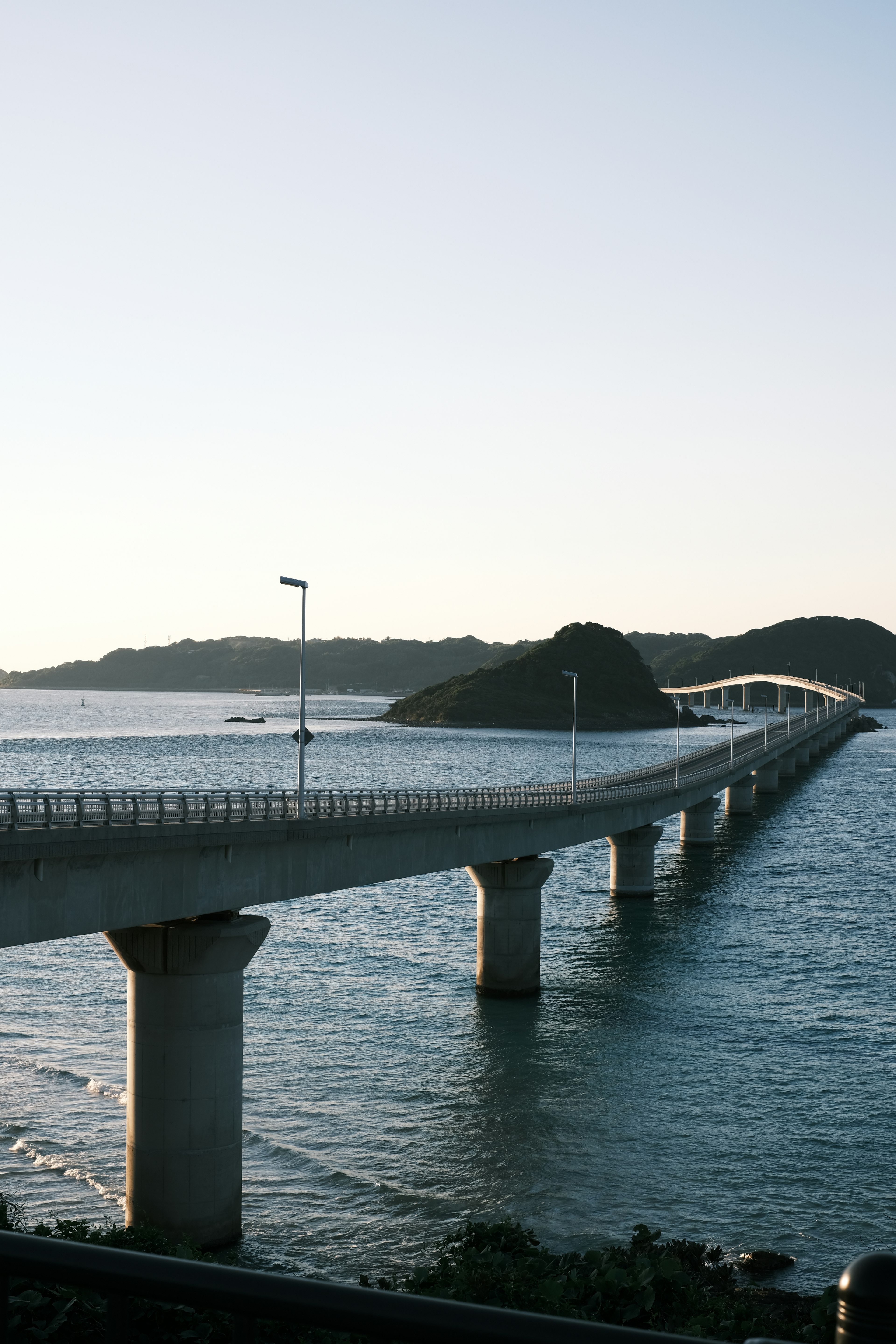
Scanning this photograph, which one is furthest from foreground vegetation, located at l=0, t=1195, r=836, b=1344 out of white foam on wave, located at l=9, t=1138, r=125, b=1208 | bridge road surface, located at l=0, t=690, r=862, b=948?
bridge road surface, located at l=0, t=690, r=862, b=948

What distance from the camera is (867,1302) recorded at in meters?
2.96

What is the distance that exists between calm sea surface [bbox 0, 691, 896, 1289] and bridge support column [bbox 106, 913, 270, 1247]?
1.65 metres

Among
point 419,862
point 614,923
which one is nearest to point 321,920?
point 614,923

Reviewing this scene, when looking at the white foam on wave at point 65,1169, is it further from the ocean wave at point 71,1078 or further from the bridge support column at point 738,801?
the bridge support column at point 738,801

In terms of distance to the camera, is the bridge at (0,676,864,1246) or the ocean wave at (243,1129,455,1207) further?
the ocean wave at (243,1129,455,1207)

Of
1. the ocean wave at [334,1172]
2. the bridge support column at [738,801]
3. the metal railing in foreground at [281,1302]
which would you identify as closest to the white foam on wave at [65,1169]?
the ocean wave at [334,1172]

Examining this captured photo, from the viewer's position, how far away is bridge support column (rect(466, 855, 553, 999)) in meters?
50.8

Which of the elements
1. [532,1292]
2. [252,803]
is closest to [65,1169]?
[532,1292]

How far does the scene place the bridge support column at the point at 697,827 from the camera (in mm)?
105062

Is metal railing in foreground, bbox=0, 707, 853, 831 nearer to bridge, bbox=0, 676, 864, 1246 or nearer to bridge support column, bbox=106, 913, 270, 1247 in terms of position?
bridge, bbox=0, 676, 864, 1246

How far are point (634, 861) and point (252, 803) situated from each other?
34.6 metres

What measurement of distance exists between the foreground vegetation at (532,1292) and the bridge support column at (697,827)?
257 ft

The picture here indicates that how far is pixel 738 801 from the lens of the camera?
134 metres

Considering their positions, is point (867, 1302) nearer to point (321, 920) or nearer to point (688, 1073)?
point (688, 1073)
